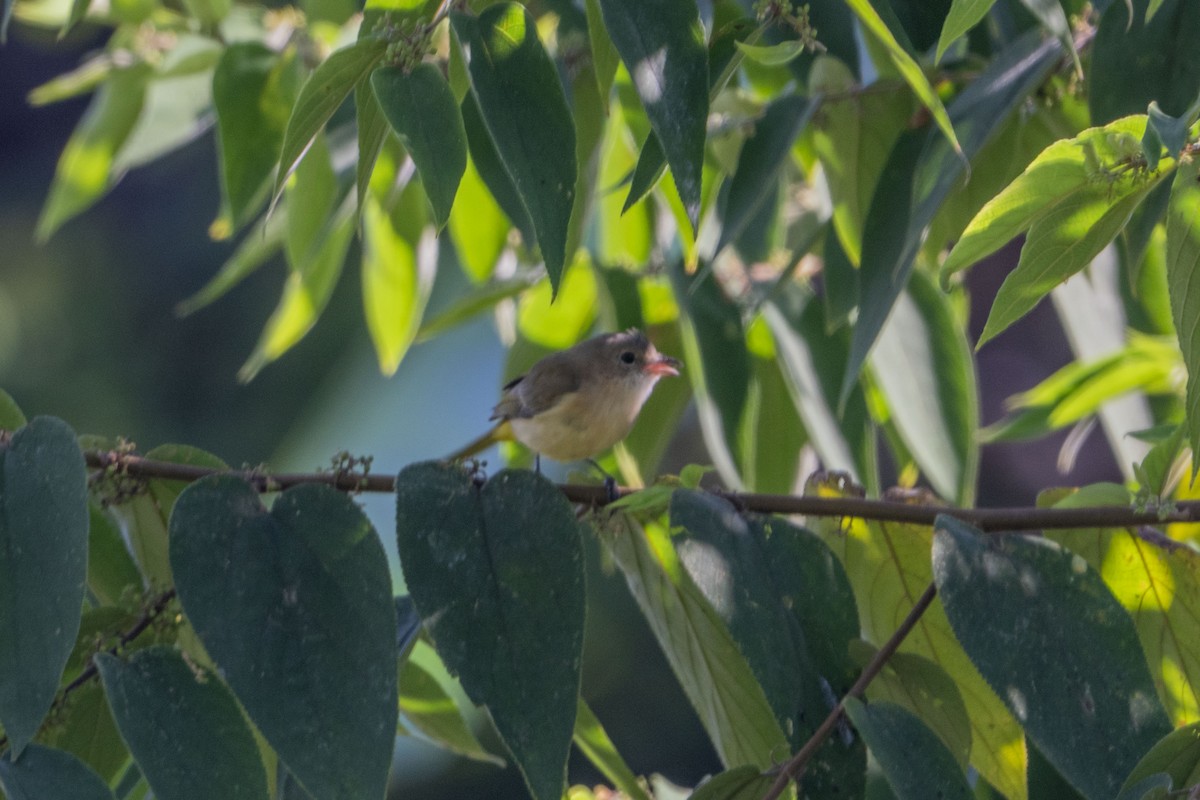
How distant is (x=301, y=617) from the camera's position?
39.0 inches

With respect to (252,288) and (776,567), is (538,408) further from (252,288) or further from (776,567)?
(252,288)

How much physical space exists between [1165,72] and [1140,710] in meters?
0.63

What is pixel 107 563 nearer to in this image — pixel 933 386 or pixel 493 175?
pixel 493 175

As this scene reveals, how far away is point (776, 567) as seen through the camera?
110 centimetres

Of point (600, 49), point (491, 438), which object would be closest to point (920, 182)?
point (600, 49)

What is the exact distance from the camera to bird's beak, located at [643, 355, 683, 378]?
6.59ft

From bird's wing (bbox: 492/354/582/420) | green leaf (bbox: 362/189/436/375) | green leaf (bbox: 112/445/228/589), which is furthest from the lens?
bird's wing (bbox: 492/354/582/420)

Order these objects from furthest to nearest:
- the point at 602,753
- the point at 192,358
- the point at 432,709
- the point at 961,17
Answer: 1. the point at 192,358
2. the point at 432,709
3. the point at 602,753
4. the point at 961,17

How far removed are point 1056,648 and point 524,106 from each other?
584 millimetres

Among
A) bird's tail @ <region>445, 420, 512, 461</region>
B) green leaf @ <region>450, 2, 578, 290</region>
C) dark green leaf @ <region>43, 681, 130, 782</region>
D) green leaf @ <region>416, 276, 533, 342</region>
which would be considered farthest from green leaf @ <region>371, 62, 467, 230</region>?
bird's tail @ <region>445, 420, 512, 461</region>

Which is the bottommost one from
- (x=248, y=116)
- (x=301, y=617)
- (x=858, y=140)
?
(x=301, y=617)

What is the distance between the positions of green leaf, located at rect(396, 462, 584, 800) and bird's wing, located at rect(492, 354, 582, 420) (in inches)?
46.0

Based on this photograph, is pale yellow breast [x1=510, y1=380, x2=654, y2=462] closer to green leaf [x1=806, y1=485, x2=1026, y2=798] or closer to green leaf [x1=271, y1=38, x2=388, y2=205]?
green leaf [x1=806, y1=485, x2=1026, y2=798]

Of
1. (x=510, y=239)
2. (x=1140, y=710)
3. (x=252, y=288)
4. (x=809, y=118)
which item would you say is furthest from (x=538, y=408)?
(x=252, y=288)
